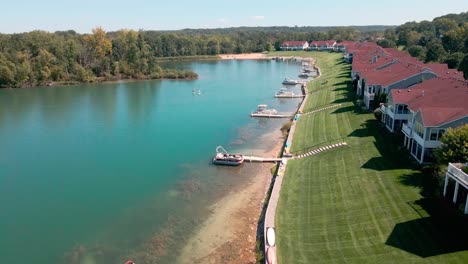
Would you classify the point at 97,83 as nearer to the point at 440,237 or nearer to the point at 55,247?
the point at 55,247

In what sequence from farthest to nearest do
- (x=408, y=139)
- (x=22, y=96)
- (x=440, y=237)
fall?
(x=22, y=96), (x=408, y=139), (x=440, y=237)

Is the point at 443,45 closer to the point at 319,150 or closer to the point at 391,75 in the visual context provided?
the point at 391,75

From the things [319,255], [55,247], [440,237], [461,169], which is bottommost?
[55,247]

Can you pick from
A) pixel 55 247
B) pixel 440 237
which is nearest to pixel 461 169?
pixel 440 237

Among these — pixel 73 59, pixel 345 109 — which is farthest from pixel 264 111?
pixel 73 59

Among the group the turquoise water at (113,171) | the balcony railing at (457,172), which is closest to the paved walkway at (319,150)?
the turquoise water at (113,171)

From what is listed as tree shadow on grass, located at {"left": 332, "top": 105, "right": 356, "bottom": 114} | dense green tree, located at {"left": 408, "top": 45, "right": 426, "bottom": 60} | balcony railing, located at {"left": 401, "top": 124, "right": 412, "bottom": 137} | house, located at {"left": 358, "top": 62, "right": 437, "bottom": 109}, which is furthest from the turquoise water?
dense green tree, located at {"left": 408, "top": 45, "right": 426, "bottom": 60}

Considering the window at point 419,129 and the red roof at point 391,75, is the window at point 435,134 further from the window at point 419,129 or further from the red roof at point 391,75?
the red roof at point 391,75
